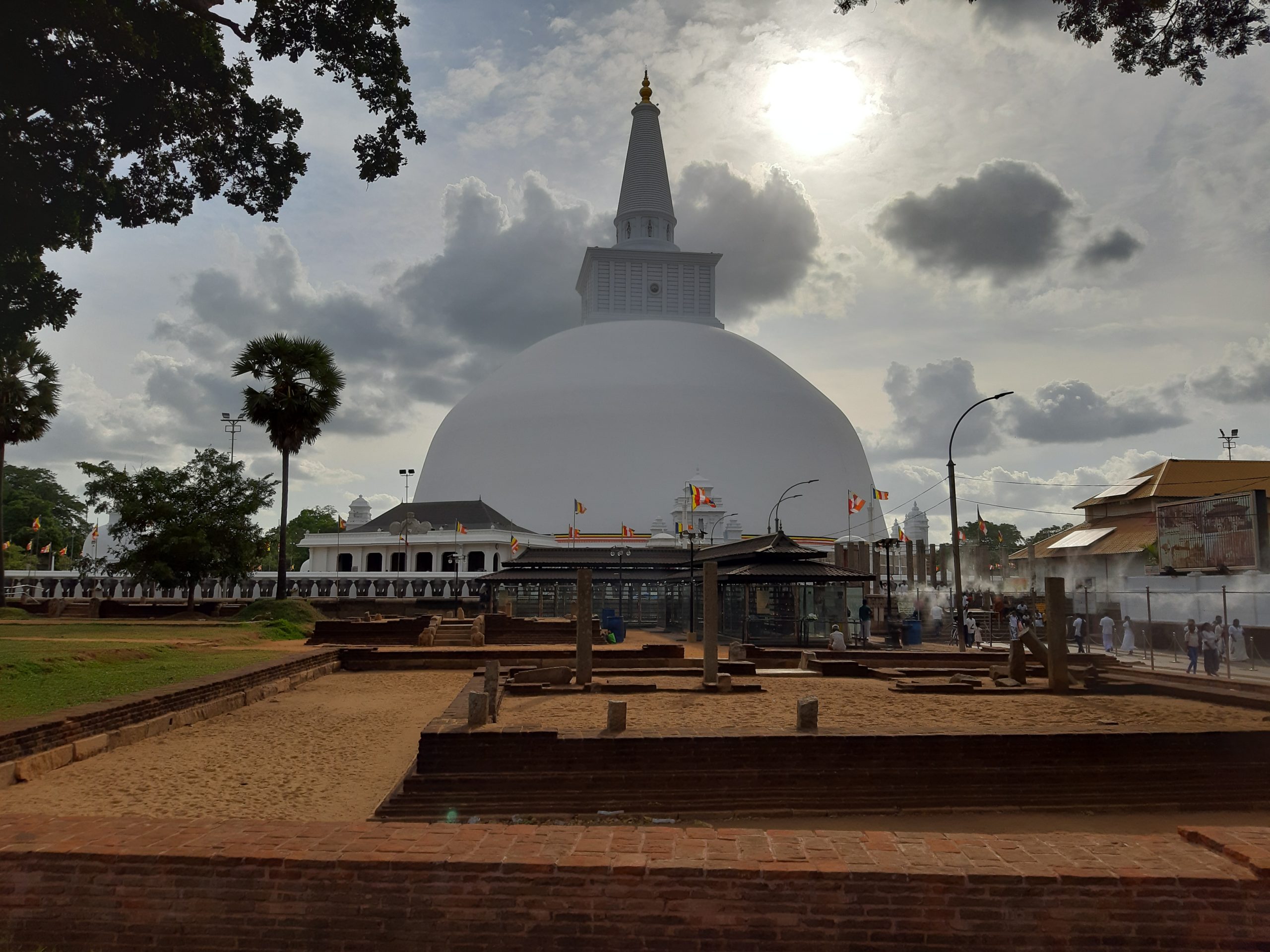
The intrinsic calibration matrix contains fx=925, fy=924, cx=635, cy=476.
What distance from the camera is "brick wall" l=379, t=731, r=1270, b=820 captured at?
828cm

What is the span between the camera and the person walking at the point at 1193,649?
21077mm

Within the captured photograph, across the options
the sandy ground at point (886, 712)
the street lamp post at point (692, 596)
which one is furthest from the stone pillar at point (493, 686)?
the street lamp post at point (692, 596)

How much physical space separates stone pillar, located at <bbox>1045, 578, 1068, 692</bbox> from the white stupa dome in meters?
46.3

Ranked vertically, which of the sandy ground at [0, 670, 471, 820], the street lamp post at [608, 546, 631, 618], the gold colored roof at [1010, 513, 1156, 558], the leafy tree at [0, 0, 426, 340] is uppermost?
the leafy tree at [0, 0, 426, 340]

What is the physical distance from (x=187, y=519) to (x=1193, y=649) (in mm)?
32327

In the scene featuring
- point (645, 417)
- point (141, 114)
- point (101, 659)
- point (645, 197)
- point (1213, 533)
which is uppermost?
point (645, 197)

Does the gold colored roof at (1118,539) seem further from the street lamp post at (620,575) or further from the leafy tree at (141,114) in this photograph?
the leafy tree at (141,114)

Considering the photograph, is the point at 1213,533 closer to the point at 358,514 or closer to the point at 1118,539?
the point at 1118,539

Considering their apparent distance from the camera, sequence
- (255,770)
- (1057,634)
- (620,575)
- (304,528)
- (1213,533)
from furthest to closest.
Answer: (304,528), (620,575), (1213,533), (1057,634), (255,770)

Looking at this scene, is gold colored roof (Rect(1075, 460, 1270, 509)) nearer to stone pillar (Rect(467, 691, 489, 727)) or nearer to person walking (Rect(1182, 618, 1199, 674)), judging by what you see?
person walking (Rect(1182, 618, 1199, 674))

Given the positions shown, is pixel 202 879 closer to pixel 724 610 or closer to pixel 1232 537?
pixel 724 610

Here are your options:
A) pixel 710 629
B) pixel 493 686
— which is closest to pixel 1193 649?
pixel 710 629

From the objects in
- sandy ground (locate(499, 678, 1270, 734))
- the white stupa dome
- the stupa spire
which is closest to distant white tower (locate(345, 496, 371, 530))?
the white stupa dome

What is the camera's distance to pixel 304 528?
299ft
